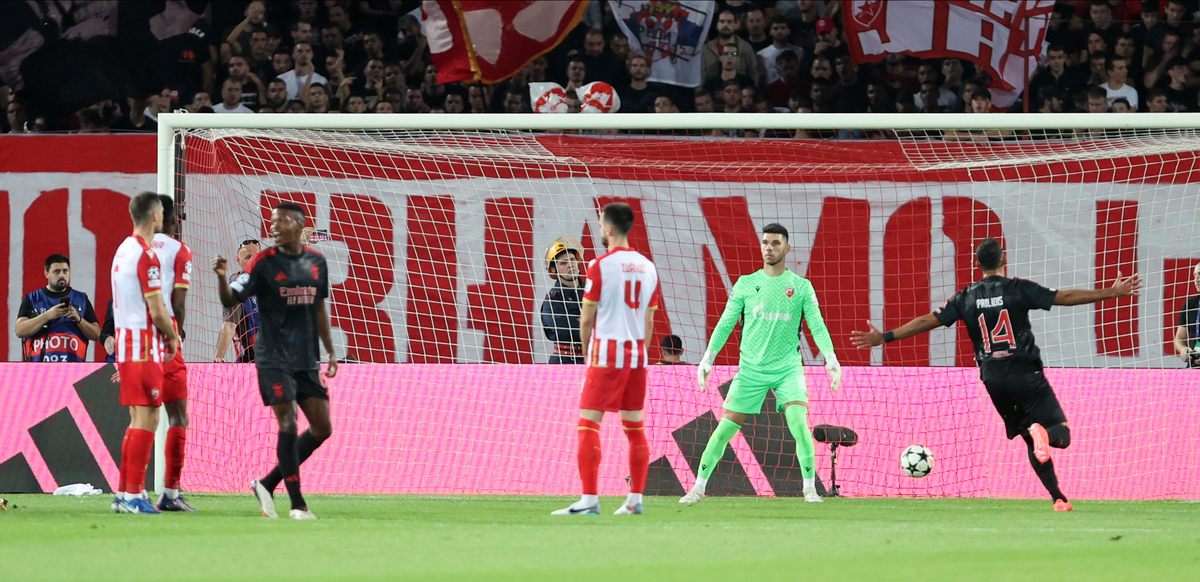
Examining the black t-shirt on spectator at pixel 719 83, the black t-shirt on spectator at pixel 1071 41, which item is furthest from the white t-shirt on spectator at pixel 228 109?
the black t-shirt on spectator at pixel 1071 41

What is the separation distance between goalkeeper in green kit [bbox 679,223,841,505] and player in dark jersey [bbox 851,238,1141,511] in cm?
67

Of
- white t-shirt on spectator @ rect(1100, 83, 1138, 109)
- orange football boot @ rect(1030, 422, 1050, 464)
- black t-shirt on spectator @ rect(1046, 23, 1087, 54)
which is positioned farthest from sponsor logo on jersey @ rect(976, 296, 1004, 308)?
black t-shirt on spectator @ rect(1046, 23, 1087, 54)

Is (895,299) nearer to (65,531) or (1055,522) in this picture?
(1055,522)

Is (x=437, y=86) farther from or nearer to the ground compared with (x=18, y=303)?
farther from the ground

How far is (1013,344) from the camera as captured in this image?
870cm

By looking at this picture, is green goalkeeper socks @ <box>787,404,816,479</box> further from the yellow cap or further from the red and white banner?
the red and white banner

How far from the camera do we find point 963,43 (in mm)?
14008

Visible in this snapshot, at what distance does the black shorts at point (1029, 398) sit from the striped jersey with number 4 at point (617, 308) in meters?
2.66

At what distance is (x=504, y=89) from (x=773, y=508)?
6977 millimetres

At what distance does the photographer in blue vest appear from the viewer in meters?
11.0

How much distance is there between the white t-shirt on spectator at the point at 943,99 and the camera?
544 inches

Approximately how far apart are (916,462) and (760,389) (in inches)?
61.4

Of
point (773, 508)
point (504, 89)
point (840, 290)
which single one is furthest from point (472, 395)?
point (504, 89)

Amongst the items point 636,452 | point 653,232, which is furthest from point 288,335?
point 653,232
